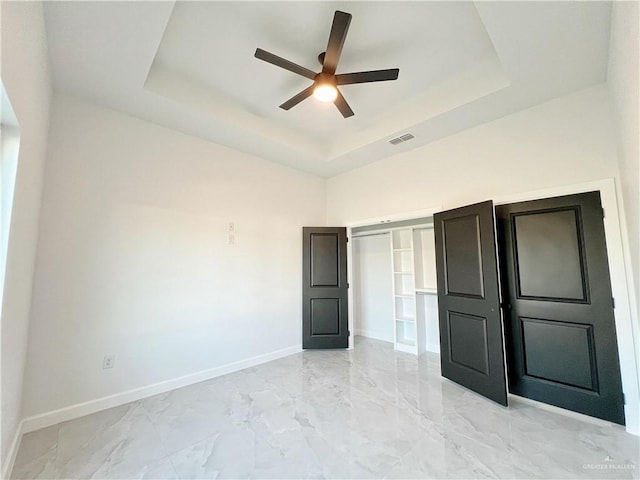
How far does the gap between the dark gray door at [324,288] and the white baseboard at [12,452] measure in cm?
313

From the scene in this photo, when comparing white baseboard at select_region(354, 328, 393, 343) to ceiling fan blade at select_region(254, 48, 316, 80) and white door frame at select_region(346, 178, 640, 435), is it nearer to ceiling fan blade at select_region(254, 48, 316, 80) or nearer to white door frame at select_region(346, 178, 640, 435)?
white door frame at select_region(346, 178, 640, 435)

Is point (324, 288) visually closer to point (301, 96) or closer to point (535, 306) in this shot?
point (535, 306)

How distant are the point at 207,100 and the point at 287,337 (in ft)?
11.3

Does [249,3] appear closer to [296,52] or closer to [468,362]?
[296,52]

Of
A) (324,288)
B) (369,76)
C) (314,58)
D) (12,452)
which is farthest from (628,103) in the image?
(12,452)

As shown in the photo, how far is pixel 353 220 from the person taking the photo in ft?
15.3

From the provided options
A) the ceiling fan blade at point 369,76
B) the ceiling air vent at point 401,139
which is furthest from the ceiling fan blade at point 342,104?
the ceiling air vent at point 401,139

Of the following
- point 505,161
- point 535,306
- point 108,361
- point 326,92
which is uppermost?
point 326,92

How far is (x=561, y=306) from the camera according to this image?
260 cm

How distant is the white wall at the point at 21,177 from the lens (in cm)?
139

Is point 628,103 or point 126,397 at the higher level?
point 628,103

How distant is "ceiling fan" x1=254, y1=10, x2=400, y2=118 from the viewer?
193cm

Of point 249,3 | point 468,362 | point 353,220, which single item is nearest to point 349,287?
point 353,220

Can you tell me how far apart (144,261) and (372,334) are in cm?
412
